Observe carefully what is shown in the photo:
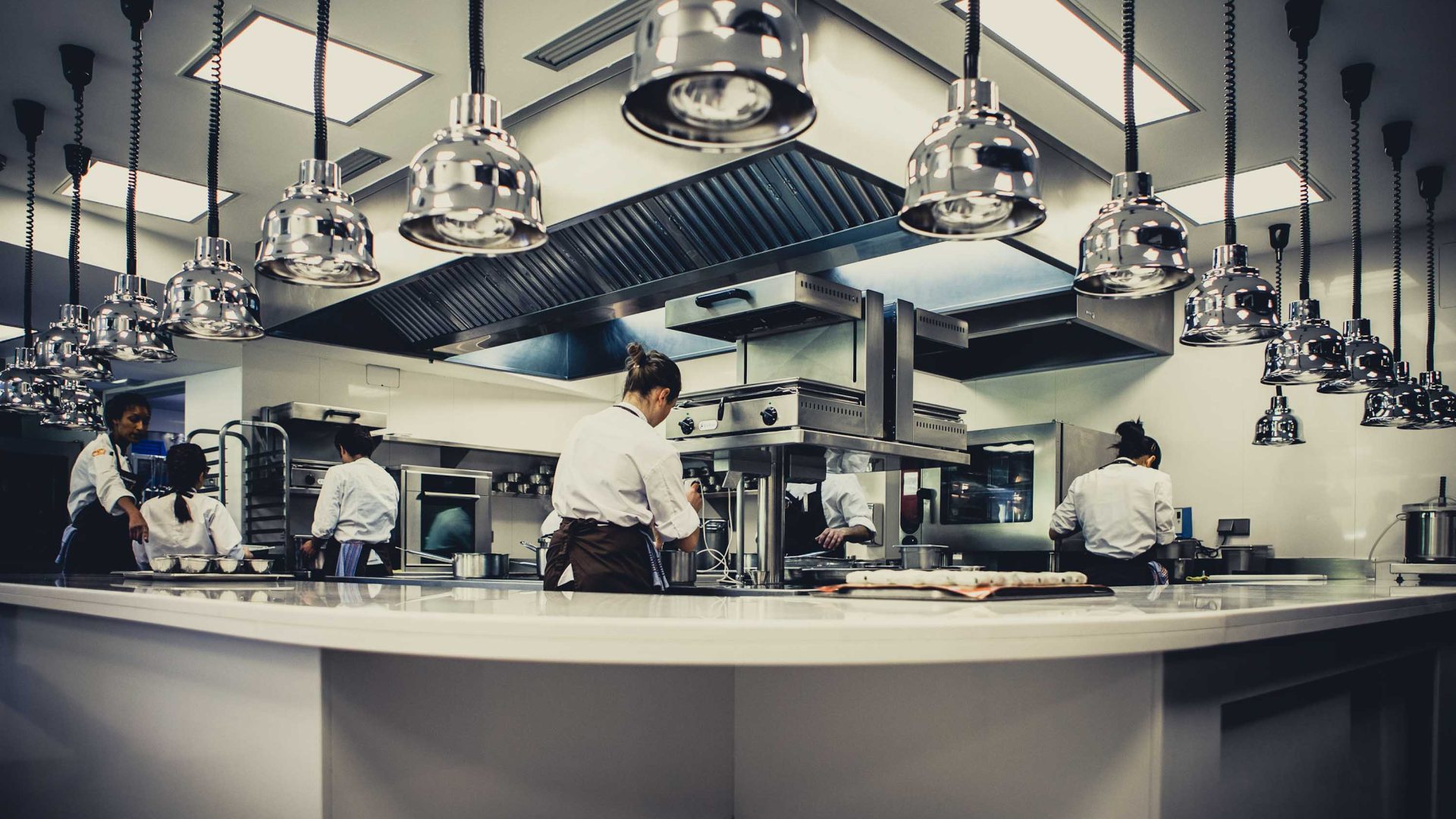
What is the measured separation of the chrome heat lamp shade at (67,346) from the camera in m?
3.26

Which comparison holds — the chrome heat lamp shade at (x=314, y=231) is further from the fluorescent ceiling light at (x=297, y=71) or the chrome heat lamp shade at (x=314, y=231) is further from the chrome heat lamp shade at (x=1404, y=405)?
the chrome heat lamp shade at (x=1404, y=405)

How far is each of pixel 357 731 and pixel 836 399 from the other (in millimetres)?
2324

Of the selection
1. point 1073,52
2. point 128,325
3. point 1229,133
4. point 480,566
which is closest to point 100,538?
point 480,566

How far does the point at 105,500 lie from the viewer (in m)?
4.13

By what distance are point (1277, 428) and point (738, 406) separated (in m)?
3.04

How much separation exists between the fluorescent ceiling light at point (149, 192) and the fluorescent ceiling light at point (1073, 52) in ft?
11.7

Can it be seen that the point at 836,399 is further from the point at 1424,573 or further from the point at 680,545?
the point at 1424,573

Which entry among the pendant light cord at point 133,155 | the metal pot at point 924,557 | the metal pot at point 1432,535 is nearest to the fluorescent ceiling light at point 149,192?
the pendant light cord at point 133,155

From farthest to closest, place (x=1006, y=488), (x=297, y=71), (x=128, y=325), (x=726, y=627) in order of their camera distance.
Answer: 1. (x=1006, y=488)
2. (x=297, y=71)
3. (x=128, y=325)
4. (x=726, y=627)

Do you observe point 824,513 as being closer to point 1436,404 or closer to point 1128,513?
point 1128,513

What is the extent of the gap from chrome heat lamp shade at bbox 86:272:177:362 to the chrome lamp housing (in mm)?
2528

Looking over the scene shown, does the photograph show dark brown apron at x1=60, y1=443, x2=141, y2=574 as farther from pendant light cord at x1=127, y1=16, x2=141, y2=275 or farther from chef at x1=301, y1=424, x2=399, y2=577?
pendant light cord at x1=127, y1=16, x2=141, y2=275

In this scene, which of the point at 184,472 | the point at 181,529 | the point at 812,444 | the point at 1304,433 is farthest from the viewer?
the point at 1304,433

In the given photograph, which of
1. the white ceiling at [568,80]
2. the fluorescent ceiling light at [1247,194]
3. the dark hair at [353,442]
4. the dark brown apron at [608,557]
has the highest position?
the white ceiling at [568,80]
